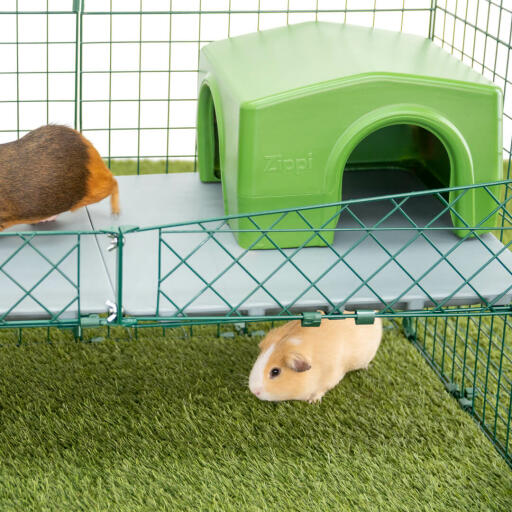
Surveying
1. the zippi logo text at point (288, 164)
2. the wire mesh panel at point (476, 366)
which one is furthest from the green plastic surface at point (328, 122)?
the wire mesh panel at point (476, 366)

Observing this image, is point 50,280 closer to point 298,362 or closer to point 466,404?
Answer: point 298,362

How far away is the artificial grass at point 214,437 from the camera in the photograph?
2520 millimetres

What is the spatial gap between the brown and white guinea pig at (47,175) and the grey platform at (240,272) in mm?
82

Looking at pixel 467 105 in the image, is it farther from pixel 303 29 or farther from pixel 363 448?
pixel 363 448

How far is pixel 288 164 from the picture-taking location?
2348 millimetres

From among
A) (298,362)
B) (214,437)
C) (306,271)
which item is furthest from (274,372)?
(306,271)

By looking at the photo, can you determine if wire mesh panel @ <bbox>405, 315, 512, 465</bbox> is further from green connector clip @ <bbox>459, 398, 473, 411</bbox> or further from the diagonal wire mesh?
the diagonal wire mesh

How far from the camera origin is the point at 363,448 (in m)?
2.71

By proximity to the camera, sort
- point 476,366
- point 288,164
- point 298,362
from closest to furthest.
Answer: point 288,164
point 298,362
point 476,366

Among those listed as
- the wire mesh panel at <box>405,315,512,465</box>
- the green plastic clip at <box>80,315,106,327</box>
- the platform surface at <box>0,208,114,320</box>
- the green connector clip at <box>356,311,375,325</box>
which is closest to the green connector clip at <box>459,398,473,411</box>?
the wire mesh panel at <box>405,315,512,465</box>

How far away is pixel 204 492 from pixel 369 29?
51.3 inches

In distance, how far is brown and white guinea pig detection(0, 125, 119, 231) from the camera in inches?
93.4

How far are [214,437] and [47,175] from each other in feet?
2.72

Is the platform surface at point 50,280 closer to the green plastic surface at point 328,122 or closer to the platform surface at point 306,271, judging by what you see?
the platform surface at point 306,271
